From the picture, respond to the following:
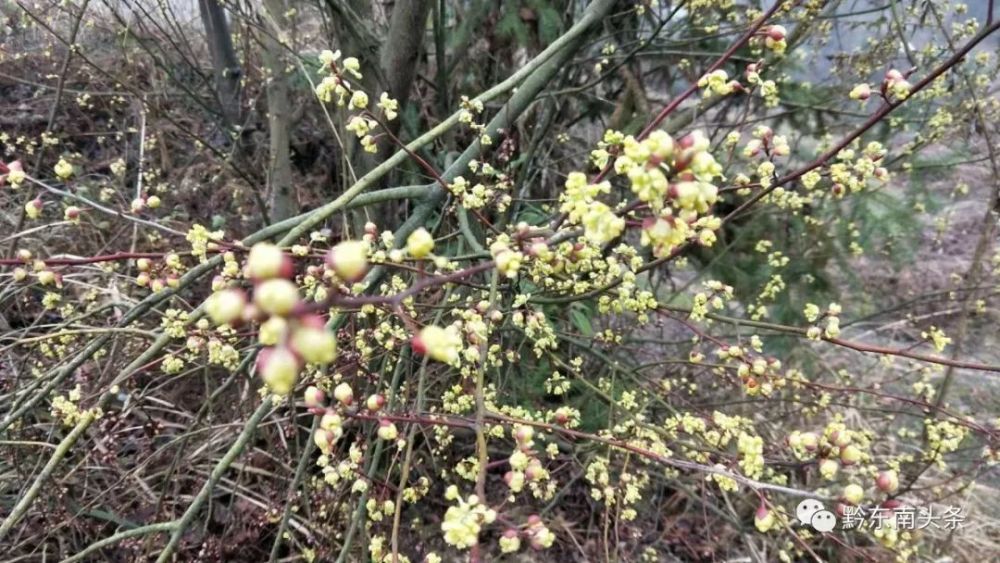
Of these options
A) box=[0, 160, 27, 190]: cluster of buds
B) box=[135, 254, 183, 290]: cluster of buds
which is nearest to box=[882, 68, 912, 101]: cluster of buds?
box=[135, 254, 183, 290]: cluster of buds

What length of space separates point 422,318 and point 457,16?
2257 millimetres

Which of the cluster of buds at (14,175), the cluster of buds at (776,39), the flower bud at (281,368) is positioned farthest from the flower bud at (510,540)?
the cluster of buds at (14,175)

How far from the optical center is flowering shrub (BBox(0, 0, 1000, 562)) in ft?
4.37

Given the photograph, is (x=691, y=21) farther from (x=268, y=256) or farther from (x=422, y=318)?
(x=268, y=256)

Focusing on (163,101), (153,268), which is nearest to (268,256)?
(153,268)

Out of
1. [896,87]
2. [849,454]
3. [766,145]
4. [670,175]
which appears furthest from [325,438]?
[896,87]

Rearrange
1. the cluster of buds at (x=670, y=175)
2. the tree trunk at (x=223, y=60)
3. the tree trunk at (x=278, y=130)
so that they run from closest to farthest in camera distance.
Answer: the cluster of buds at (x=670, y=175), the tree trunk at (x=278, y=130), the tree trunk at (x=223, y=60)

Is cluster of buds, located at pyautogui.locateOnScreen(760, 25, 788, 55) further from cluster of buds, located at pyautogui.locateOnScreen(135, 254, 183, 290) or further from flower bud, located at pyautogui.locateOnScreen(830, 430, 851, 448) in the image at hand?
cluster of buds, located at pyautogui.locateOnScreen(135, 254, 183, 290)

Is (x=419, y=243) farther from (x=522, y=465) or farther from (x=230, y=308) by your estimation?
(x=522, y=465)

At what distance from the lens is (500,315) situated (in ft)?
5.18

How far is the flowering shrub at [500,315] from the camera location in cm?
133

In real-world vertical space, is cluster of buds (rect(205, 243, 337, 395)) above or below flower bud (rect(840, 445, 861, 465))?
above

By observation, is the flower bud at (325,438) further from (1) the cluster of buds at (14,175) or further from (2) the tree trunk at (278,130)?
(2) the tree trunk at (278,130)

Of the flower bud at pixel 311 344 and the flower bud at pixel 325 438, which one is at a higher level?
the flower bud at pixel 311 344
